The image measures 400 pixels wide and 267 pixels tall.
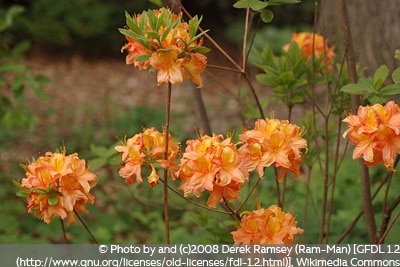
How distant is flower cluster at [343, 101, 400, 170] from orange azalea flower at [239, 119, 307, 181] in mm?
111

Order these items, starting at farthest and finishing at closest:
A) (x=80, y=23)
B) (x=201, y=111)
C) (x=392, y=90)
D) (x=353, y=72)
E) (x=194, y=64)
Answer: (x=80, y=23) → (x=201, y=111) → (x=353, y=72) → (x=392, y=90) → (x=194, y=64)

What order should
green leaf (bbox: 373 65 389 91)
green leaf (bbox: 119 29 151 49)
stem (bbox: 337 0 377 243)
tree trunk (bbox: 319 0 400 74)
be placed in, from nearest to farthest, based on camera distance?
green leaf (bbox: 119 29 151 49)
green leaf (bbox: 373 65 389 91)
stem (bbox: 337 0 377 243)
tree trunk (bbox: 319 0 400 74)

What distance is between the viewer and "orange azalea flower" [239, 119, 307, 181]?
4.59 feet

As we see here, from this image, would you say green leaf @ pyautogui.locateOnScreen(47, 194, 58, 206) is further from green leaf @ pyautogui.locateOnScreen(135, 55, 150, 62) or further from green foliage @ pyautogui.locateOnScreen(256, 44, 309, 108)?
green foliage @ pyautogui.locateOnScreen(256, 44, 309, 108)

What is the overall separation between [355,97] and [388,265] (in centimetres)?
43

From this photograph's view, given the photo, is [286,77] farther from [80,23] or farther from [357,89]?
[80,23]

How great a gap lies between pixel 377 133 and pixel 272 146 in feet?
0.68

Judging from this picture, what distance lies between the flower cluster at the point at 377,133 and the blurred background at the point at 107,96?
379mm

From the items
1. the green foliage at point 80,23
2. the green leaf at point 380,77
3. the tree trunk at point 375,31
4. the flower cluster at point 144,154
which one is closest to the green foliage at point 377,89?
the green leaf at point 380,77

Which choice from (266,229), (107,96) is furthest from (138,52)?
(107,96)

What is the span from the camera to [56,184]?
4.68ft

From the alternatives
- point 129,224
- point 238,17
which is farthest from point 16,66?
point 238,17

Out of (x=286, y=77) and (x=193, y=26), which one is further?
(x=286, y=77)

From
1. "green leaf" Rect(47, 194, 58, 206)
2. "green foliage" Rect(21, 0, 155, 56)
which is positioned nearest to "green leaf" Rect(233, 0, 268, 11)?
"green leaf" Rect(47, 194, 58, 206)
